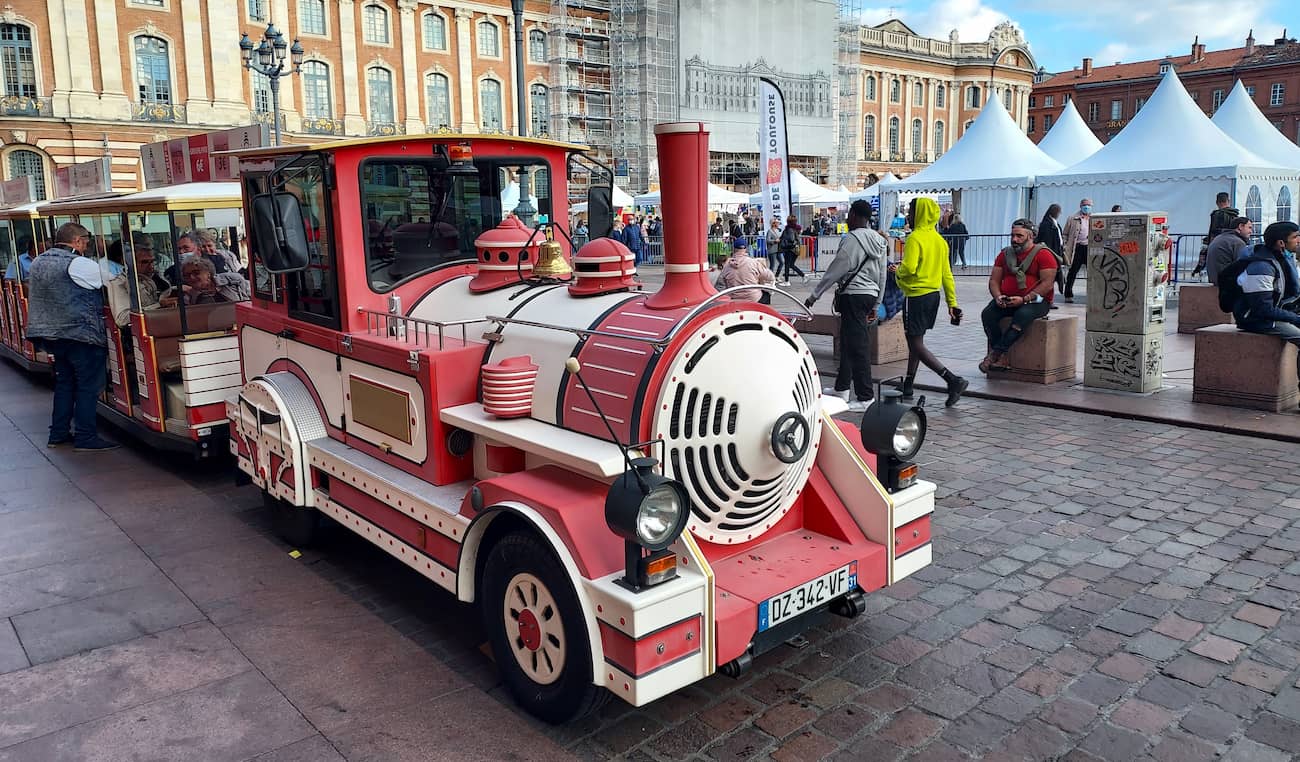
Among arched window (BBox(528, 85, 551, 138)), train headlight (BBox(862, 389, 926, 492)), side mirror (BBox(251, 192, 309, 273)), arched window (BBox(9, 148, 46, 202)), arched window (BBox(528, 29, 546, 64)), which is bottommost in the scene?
train headlight (BBox(862, 389, 926, 492))

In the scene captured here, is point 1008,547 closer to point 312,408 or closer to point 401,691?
point 401,691

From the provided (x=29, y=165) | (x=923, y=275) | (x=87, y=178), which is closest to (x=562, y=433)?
(x=923, y=275)

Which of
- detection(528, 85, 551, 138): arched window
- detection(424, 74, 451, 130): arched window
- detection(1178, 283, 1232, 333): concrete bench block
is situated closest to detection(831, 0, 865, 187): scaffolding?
detection(528, 85, 551, 138): arched window

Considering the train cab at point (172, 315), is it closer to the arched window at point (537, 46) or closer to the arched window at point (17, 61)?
the arched window at point (17, 61)

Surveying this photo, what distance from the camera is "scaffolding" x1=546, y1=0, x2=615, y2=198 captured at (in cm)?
5212

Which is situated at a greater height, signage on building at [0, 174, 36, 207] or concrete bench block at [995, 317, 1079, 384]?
signage on building at [0, 174, 36, 207]

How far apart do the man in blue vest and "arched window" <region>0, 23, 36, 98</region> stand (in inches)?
1524

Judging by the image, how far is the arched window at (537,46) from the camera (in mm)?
52875

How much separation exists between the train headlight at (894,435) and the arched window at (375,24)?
4906 centimetres

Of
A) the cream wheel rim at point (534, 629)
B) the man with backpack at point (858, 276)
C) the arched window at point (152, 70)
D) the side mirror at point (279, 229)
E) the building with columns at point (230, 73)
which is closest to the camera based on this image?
the cream wheel rim at point (534, 629)

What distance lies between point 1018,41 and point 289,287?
3383 inches

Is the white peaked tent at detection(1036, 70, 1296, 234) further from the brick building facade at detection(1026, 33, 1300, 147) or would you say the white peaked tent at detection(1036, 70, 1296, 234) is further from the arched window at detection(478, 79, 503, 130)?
the brick building facade at detection(1026, 33, 1300, 147)

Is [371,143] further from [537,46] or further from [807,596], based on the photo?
[537,46]

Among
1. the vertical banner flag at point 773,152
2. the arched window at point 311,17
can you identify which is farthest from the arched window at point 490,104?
the vertical banner flag at point 773,152
